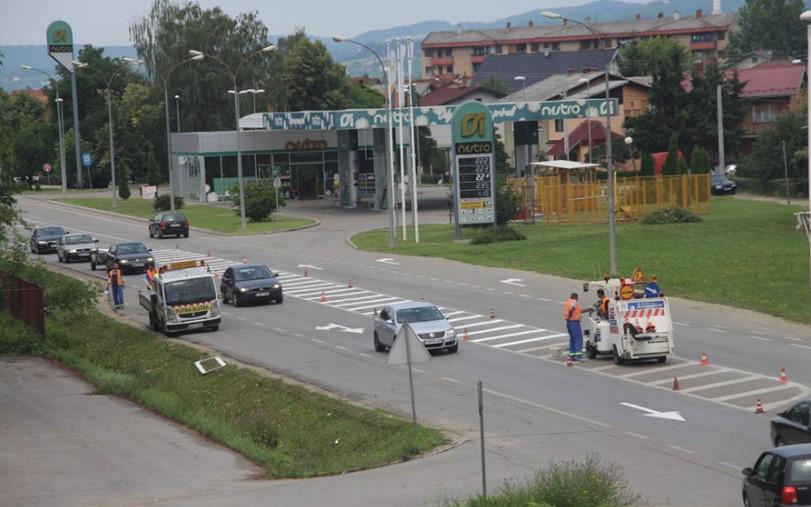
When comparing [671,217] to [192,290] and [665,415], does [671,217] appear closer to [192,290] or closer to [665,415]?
[192,290]

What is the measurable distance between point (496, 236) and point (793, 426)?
39.8 meters

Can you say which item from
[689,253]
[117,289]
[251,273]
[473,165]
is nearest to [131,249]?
[117,289]

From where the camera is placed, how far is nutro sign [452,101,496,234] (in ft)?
200

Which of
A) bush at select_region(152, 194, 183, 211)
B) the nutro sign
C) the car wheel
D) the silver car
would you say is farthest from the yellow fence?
the silver car

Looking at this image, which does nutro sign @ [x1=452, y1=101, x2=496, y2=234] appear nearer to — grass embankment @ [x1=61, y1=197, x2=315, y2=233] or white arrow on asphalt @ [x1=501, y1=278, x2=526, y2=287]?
white arrow on asphalt @ [x1=501, y1=278, x2=526, y2=287]

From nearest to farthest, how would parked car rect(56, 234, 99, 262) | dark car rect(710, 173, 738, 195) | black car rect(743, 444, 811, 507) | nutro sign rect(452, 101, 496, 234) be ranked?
black car rect(743, 444, 811, 507) < nutro sign rect(452, 101, 496, 234) < parked car rect(56, 234, 99, 262) < dark car rect(710, 173, 738, 195)

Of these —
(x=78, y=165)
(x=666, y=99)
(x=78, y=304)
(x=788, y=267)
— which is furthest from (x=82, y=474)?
(x=78, y=165)

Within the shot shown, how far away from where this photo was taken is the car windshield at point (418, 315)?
109 feet

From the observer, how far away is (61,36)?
126m

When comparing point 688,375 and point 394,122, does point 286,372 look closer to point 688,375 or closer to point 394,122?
point 688,375

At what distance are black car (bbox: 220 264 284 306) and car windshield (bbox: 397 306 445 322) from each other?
11771 mm

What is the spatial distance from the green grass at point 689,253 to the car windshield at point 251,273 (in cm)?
1088

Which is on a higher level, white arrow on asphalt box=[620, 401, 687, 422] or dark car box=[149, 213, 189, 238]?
dark car box=[149, 213, 189, 238]

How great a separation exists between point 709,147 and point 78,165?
176 ft
